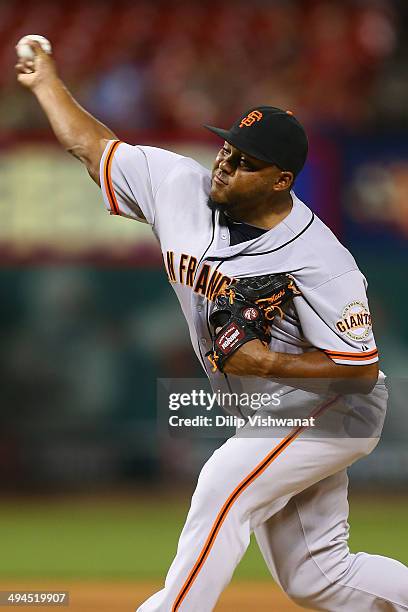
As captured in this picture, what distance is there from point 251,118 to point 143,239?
4.49 m

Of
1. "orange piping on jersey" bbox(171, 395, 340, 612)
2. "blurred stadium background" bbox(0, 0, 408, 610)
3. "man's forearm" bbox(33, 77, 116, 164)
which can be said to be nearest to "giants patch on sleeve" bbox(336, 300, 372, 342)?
"orange piping on jersey" bbox(171, 395, 340, 612)

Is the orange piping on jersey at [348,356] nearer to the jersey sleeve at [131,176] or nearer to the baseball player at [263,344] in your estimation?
the baseball player at [263,344]

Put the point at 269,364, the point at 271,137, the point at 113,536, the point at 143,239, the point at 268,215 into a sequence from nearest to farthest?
the point at 269,364, the point at 271,137, the point at 268,215, the point at 113,536, the point at 143,239

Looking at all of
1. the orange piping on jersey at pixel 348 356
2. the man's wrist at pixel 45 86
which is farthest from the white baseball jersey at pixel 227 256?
the man's wrist at pixel 45 86

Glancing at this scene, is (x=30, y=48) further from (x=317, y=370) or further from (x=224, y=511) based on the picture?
(x=224, y=511)

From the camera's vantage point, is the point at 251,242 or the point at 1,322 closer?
the point at 251,242

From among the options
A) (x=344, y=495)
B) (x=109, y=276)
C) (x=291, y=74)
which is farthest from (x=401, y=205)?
(x=344, y=495)

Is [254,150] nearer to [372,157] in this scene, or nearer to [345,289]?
[345,289]

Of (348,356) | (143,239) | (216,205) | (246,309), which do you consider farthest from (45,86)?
(143,239)

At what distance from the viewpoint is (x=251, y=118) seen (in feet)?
9.91

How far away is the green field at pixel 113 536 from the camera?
19.4 ft

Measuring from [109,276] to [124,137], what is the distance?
56.2 inches

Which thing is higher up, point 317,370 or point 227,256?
point 227,256

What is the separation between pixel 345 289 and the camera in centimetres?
295
